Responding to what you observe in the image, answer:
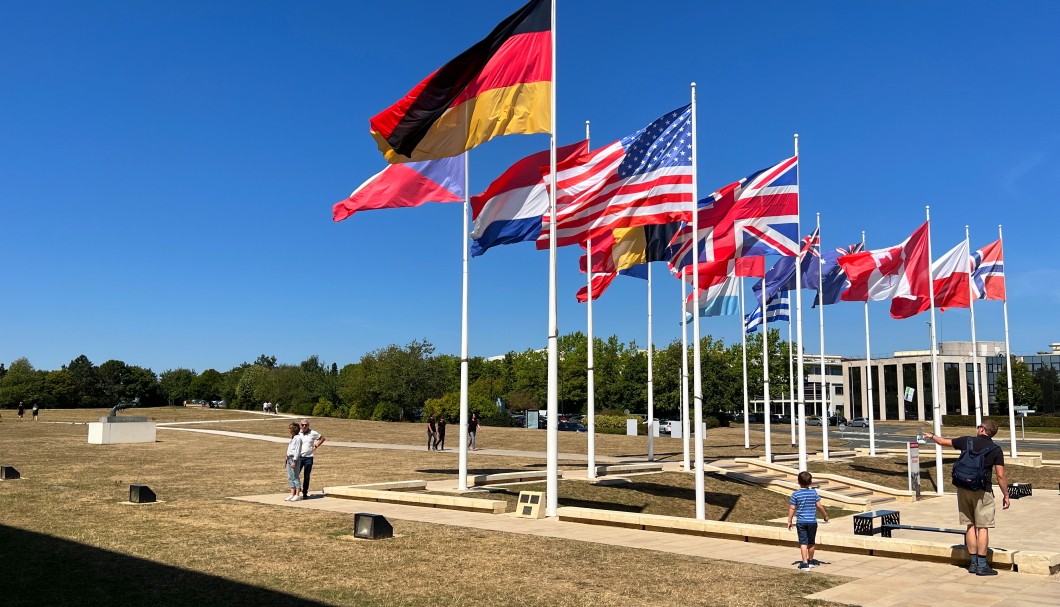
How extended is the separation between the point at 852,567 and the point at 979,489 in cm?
203

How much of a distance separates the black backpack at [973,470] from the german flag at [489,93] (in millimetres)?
9842

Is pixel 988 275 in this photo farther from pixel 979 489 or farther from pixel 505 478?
pixel 979 489

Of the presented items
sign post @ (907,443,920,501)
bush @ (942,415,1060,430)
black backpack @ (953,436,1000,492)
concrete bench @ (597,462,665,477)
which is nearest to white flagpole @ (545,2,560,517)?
black backpack @ (953,436,1000,492)

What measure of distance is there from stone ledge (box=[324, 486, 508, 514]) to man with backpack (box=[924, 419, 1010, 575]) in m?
9.38

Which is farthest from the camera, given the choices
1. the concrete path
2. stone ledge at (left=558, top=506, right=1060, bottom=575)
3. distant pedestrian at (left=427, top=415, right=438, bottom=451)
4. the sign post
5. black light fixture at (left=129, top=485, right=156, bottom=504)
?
distant pedestrian at (left=427, top=415, right=438, bottom=451)

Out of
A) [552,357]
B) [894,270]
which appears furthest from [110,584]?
[894,270]

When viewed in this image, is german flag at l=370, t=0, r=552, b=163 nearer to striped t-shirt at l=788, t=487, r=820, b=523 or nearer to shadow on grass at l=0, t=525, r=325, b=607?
striped t-shirt at l=788, t=487, r=820, b=523

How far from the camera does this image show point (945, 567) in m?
11.3

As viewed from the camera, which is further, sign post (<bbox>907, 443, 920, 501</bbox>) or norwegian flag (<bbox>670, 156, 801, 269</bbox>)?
sign post (<bbox>907, 443, 920, 501</bbox>)

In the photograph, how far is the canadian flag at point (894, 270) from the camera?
94.3 feet

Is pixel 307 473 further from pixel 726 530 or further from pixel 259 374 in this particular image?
pixel 259 374

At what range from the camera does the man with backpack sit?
10.7 m

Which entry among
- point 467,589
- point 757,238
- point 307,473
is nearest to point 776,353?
point 757,238

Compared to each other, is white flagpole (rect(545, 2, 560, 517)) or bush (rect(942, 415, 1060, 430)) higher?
white flagpole (rect(545, 2, 560, 517))
